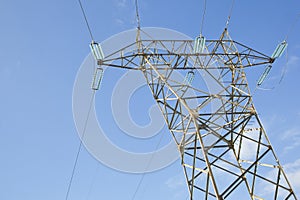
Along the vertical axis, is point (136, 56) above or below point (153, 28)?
below

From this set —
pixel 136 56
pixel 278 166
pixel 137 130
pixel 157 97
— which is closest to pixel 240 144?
pixel 278 166

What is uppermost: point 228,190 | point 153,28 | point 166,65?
point 153,28

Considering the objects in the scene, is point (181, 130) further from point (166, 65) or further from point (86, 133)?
point (86, 133)

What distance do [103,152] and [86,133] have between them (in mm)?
Answer: 1464

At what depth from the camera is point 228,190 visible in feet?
29.0

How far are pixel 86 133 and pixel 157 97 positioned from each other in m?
6.38

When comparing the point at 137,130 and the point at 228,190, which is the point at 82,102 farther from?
the point at 228,190

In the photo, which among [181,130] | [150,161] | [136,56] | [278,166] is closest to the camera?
[278,166]

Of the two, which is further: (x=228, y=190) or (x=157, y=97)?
(x=157, y=97)

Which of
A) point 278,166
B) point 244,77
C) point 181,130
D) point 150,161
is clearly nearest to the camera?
point 278,166

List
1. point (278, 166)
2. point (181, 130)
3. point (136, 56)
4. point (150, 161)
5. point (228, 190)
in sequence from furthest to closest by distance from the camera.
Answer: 1. point (150, 161)
2. point (136, 56)
3. point (181, 130)
4. point (278, 166)
5. point (228, 190)

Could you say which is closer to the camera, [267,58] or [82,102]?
[267,58]

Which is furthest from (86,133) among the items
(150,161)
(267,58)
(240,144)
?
(267,58)

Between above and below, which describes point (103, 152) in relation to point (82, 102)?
below
